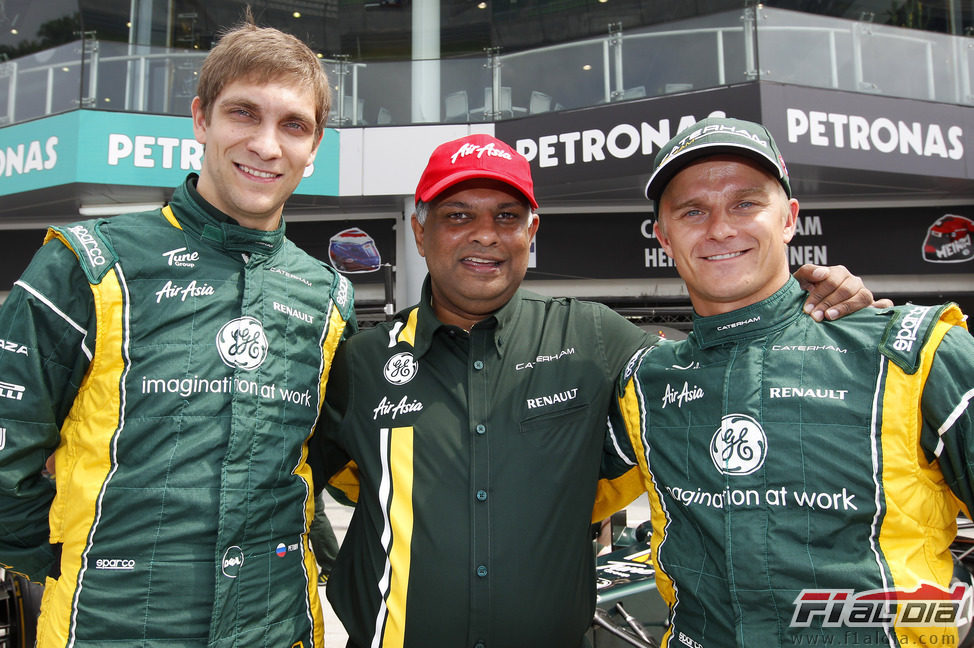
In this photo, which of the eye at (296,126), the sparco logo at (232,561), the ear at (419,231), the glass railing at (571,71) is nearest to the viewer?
the sparco logo at (232,561)

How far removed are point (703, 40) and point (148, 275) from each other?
7.09 meters

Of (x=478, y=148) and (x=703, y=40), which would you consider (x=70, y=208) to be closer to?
(x=703, y=40)

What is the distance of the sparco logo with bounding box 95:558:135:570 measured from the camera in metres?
1.58

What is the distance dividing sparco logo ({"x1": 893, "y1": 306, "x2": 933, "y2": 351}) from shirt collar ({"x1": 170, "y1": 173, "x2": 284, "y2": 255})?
155 centimetres

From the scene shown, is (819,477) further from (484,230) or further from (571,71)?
(571,71)

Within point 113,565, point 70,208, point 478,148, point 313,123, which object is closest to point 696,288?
point 478,148

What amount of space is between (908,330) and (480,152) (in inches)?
48.1

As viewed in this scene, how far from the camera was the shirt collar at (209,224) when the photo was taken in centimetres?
181

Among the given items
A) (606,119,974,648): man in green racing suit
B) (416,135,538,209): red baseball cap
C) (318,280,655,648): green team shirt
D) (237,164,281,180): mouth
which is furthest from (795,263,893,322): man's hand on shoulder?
(237,164,281,180): mouth

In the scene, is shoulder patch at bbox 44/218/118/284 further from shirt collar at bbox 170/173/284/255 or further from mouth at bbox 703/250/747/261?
mouth at bbox 703/250/747/261

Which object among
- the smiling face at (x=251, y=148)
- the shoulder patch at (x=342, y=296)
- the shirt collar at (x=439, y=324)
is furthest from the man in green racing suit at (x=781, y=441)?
the smiling face at (x=251, y=148)

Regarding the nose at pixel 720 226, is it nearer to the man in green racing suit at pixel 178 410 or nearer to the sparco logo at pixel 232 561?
the man in green racing suit at pixel 178 410

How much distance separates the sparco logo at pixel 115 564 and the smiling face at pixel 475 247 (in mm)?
1047

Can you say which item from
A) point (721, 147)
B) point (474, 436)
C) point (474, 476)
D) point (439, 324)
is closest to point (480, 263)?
point (439, 324)
